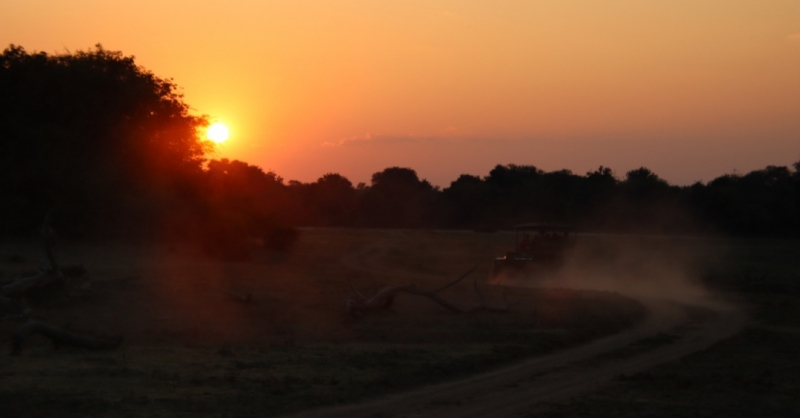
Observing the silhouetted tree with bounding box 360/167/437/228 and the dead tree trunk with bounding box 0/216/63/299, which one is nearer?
the dead tree trunk with bounding box 0/216/63/299

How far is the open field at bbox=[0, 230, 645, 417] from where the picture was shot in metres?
10.2

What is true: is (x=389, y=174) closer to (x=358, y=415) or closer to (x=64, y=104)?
(x=64, y=104)

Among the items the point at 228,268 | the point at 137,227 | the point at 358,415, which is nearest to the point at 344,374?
the point at 358,415

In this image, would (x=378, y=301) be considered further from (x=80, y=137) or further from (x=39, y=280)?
(x=80, y=137)

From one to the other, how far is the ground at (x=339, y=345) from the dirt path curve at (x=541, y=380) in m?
0.06

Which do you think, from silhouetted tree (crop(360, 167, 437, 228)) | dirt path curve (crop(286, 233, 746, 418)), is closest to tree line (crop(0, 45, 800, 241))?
dirt path curve (crop(286, 233, 746, 418))

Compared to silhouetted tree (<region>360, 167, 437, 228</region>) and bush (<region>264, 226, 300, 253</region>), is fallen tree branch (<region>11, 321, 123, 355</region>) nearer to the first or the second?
bush (<region>264, 226, 300, 253</region>)

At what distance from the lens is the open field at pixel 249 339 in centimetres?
1016

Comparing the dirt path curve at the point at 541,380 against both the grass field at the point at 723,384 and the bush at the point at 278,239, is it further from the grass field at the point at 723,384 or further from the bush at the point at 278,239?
the bush at the point at 278,239

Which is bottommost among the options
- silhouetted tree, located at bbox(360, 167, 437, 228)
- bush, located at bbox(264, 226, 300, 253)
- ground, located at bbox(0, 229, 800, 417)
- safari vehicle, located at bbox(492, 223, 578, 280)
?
ground, located at bbox(0, 229, 800, 417)

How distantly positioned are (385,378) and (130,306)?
25.7 feet

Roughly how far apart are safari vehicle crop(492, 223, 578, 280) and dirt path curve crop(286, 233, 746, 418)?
434 inches

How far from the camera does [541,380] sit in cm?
1197

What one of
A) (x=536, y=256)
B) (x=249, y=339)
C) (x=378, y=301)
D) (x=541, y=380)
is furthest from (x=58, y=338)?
(x=536, y=256)
